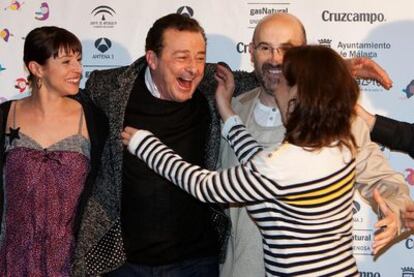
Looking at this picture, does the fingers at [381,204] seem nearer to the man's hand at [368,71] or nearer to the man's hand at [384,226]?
the man's hand at [384,226]

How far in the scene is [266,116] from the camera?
2223 mm

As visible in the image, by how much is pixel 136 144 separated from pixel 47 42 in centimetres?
63

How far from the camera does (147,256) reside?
222 centimetres

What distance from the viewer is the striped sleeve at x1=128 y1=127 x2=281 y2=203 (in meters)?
1.72

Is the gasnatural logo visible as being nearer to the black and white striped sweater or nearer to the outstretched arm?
the outstretched arm

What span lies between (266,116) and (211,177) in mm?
492

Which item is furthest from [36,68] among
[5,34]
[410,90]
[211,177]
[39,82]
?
[410,90]

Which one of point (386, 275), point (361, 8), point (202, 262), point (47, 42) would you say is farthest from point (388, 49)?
point (47, 42)

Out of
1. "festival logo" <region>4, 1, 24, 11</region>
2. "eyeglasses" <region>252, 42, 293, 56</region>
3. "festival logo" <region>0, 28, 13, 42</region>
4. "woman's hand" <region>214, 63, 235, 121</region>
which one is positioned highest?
"festival logo" <region>4, 1, 24, 11</region>

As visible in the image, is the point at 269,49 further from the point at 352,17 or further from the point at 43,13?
the point at 43,13

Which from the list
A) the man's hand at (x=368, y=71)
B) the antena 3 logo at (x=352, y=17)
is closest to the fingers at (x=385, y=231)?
the man's hand at (x=368, y=71)

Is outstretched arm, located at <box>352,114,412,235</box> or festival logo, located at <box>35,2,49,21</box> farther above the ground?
festival logo, located at <box>35,2,49,21</box>

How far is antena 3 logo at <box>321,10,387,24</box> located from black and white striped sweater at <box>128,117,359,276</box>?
3.73 ft

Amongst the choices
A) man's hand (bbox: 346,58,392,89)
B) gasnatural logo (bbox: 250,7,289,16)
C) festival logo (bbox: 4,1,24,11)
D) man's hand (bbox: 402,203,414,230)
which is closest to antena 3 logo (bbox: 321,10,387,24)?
gasnatural logo (bbox: 250,7,289,16)
